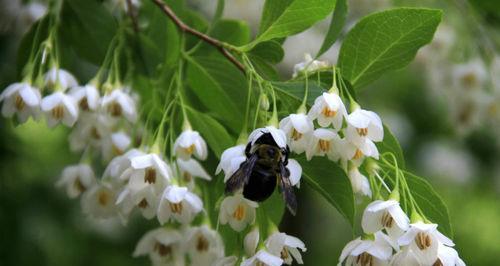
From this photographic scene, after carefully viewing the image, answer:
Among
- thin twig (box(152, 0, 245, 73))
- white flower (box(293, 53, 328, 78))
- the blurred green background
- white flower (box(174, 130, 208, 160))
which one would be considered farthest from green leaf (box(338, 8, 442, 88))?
the blurred green background

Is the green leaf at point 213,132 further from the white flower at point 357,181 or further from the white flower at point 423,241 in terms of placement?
the white flower at point 423,241

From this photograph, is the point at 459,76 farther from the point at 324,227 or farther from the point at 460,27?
the point at 324,227

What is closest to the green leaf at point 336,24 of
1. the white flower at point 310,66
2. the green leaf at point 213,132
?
the white flower at point 310,66

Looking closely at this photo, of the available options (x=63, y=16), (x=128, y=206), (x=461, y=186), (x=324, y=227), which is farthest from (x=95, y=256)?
(x=128, y=206)

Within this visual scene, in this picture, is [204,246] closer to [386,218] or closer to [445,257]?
[386,218]

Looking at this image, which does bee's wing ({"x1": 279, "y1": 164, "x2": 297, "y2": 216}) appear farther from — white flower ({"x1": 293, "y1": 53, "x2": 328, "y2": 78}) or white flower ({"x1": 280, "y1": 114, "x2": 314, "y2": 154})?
white flower ({"x1": 293, "y1": 53, "x2": 328, "y2": 78})

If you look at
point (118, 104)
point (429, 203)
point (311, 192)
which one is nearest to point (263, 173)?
point (429, 203)
